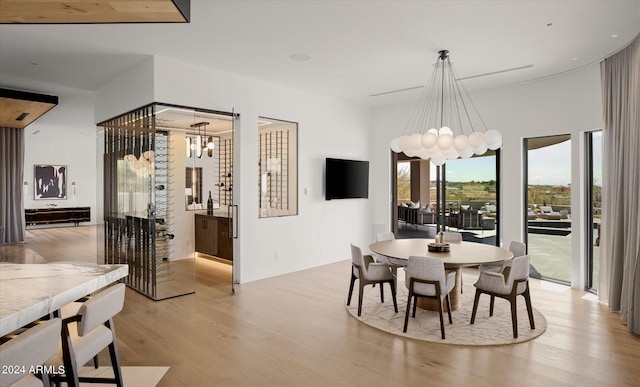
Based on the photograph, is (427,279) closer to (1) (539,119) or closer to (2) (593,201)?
(2) (593,201)

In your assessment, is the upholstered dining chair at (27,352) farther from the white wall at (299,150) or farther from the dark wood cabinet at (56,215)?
the dark wood cabinet at (56,215)

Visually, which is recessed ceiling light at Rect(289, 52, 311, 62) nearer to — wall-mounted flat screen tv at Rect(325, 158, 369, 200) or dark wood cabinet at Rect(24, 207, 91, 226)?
wall-mounted flat screen tv at Rect(325, 158, 369, 200)

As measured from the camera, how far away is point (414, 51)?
4.88m

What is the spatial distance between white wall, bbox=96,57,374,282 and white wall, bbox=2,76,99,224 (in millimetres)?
3483

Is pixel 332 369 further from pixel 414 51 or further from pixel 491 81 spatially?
pixel 491 81

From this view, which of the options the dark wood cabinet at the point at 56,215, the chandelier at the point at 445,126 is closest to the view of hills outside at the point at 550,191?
the chandelier at the point at 445,126

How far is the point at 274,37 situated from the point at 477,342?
12.4ft

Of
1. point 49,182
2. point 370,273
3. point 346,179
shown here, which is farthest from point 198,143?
point 49,182

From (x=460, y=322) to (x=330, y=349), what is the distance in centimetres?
159

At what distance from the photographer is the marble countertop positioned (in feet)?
5.75

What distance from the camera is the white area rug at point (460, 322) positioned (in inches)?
150

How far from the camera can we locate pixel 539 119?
619 cm

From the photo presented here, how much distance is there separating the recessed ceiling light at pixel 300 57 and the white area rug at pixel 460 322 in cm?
319

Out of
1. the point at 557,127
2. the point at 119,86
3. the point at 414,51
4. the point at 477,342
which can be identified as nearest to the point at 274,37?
the point at 414,51
